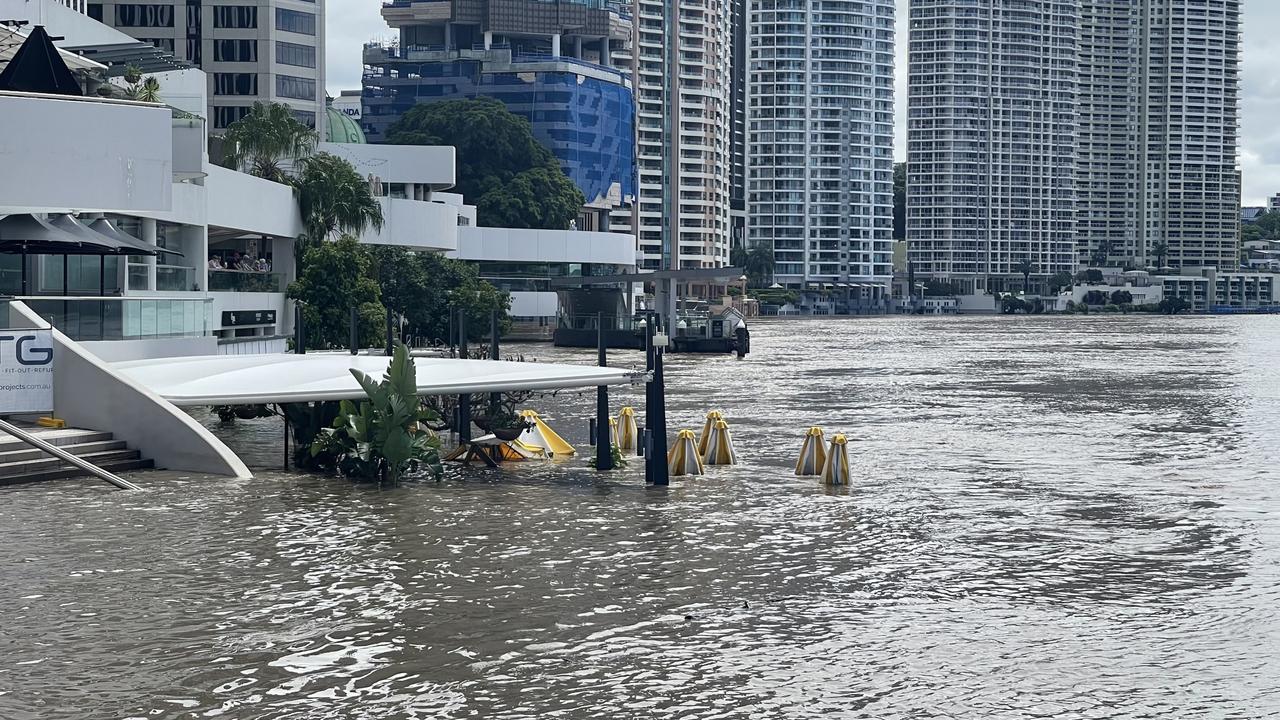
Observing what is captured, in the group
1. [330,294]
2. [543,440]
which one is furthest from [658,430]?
[330,294]

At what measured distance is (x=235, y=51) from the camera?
109312mm

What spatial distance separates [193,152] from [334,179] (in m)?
23.9

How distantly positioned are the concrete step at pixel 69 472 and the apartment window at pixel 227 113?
280 feet

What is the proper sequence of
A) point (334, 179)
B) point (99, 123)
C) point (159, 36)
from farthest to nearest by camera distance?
point (159, 36), point (334, 179), point (99, 123)

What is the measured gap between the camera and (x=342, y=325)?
63906mm

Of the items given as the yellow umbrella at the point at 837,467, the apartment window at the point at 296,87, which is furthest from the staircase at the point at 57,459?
the apartment window at the point at 296,87

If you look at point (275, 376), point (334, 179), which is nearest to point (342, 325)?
point (334, 179)

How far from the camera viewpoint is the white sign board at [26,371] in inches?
1102

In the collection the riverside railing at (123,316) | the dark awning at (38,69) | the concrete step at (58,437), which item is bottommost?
the concrete step at (58,437)

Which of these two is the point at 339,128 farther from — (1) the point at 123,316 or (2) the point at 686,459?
(2) the point at 686,459

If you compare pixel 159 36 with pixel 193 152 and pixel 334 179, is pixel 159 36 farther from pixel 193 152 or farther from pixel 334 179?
pixel 193 152

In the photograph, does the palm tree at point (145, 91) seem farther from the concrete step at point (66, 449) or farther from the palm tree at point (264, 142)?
the concrete step at point (66, 449)

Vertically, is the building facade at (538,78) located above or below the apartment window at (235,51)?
above

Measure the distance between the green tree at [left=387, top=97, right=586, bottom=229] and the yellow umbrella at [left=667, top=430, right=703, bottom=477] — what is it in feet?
359
